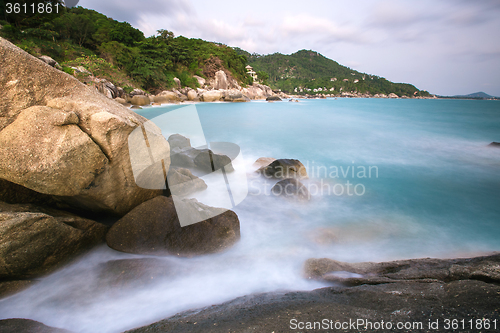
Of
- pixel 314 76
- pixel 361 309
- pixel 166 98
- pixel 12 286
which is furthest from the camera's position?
pixel 314 76

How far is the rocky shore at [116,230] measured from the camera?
173 cm

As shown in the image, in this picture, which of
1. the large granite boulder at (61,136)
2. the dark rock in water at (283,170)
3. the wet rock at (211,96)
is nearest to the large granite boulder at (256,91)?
the wet rock at (211,96)

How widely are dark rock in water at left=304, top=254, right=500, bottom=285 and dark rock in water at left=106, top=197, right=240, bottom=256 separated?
1412 millimetres

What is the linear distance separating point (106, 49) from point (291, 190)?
40.3 meters

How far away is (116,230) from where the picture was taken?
2.99 metres

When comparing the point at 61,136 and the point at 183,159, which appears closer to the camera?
the point at 61,136

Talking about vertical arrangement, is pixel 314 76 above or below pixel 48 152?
above

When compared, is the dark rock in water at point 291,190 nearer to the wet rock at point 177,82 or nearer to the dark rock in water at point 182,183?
the dark rock in water at point 182,183

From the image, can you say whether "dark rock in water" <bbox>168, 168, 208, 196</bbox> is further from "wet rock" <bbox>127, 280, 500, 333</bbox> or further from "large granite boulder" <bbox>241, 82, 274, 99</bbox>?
"large granite boulder" <bbox>241, 82, 274, 99</bbox>

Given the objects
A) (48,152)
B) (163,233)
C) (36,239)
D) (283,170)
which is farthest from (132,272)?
(283,170)

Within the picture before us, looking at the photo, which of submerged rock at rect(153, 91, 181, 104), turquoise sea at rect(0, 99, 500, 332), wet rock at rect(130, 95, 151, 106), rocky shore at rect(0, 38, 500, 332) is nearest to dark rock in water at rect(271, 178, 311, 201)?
turquoise sea at rect(0, 99, 500, 332)

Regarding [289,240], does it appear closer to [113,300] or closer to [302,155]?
[113,300]

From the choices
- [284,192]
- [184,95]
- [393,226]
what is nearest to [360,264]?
[393,226]

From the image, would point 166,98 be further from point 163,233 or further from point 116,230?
point 163,233
